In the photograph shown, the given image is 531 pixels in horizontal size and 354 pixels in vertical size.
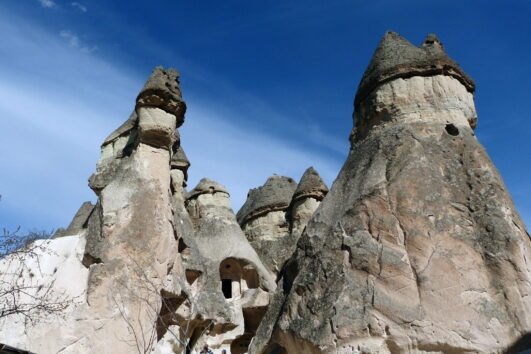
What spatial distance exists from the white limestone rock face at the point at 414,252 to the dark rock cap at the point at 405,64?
0.27 m

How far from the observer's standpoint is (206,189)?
17.8 m

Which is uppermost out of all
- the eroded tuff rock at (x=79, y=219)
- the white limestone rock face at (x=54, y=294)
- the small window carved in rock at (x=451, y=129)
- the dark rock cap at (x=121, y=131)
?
the dark rock cap at (x=121, y=131)

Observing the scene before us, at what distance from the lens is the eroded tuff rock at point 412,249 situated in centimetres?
682

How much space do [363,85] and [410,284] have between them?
366 cm

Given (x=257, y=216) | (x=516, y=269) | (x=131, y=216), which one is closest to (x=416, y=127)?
(x=516, y=269)

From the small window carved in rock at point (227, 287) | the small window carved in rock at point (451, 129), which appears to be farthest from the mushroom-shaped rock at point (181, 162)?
the small window carved in rock at point (451, 129)

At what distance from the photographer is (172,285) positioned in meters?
10.7

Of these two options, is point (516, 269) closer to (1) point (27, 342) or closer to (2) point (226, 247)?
(1) point (27, 342)

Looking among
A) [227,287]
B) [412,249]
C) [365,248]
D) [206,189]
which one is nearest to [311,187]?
[206,189]

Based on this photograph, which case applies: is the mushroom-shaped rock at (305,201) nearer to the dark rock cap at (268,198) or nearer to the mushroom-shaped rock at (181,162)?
the dark rock cap at (268,198)

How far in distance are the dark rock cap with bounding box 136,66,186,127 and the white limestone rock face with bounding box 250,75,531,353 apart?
3741 millimetres

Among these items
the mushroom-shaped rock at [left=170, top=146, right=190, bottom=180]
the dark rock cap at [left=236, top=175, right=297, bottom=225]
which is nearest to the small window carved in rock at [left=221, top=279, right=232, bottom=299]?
the mushroom-shaped rock at [left=170, top=146, right=190, bottom=180]

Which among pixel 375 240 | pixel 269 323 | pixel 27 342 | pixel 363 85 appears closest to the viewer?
pixel 375 240

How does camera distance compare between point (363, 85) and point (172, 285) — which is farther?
point (172, 285)
